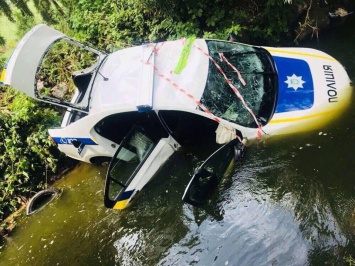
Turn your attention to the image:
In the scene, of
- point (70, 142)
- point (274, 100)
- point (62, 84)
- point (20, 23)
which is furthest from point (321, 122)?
point (20, 23)

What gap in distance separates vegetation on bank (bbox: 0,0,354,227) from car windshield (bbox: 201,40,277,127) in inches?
59.8

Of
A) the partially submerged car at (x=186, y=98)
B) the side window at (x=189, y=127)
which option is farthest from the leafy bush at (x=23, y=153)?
the side window at (x=189, y=127)

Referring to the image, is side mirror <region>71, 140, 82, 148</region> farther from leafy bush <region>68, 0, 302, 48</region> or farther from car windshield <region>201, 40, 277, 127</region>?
leafy bush <region>68, 0, 302, 48</region>

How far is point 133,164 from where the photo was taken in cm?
576

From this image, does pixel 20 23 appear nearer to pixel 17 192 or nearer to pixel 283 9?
pixel 17 192

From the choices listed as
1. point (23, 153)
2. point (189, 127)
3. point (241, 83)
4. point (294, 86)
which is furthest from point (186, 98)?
point (23, 153)

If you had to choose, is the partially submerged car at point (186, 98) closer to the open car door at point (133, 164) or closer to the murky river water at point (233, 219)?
the open car door at point (133, 164)

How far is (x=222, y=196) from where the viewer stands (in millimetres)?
5629

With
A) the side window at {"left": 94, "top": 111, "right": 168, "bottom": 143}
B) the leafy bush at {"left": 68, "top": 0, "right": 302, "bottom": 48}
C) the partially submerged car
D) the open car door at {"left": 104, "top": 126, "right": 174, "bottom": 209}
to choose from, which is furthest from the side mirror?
the leafy bush at {"left": 68, "top": 0, "right": 302, "bottom": 48}

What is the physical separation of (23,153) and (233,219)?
14.5 ft

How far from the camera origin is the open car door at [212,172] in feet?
16.5

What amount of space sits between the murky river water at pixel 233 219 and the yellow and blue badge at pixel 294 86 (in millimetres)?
470

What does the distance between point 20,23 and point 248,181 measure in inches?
283

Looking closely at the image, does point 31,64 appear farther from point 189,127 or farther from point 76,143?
point 189,127
